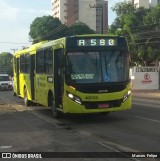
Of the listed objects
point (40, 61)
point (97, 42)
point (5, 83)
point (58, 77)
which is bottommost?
point (5, 83)

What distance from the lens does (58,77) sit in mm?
16797

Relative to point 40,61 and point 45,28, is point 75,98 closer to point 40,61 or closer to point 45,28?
point 40,61

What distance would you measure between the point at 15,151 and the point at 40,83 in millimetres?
9703

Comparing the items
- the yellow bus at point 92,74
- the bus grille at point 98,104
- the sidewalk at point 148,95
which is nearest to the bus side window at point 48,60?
the yellow bus at point 92,74

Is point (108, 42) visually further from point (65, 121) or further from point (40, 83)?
point (40, 83)

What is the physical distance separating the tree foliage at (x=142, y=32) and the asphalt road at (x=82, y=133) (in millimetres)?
48526

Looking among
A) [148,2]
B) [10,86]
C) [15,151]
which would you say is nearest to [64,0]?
[148,2]

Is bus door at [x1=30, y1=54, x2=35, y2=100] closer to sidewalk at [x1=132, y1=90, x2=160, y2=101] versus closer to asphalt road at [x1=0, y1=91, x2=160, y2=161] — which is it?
asphalt road at [x1=0, y1=91, x2=160, y2=161]

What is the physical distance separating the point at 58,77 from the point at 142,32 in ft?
174

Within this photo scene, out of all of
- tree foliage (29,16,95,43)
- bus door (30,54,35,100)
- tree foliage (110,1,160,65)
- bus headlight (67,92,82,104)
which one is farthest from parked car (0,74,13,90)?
tree foliage (29,16,95,43)

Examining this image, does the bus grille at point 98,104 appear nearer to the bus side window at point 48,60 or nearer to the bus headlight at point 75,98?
the bus headlight at point 75,98

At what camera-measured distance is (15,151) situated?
10.4 meters

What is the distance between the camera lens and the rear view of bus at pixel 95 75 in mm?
15523

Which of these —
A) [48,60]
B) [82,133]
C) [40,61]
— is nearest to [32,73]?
[40,61]
